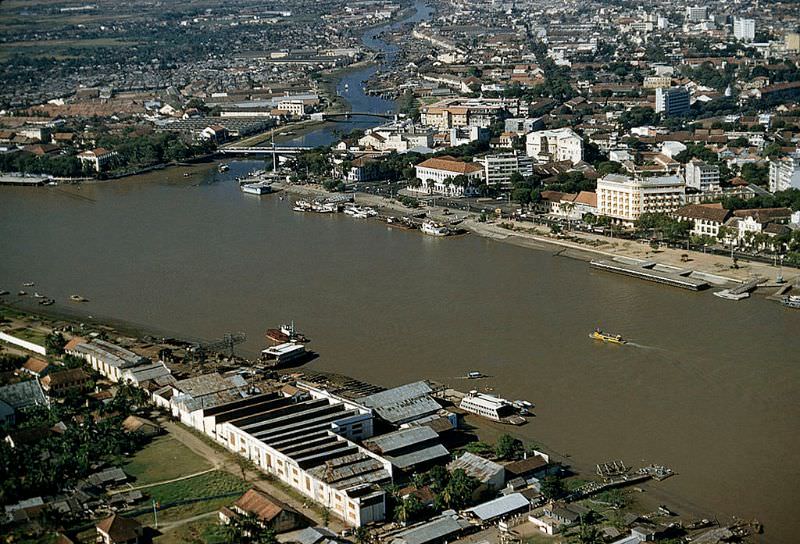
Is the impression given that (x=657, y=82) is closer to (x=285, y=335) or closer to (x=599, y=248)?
(x=599, y=248)

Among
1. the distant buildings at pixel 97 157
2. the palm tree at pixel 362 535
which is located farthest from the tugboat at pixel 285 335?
the distant buildings at pixel 97 157

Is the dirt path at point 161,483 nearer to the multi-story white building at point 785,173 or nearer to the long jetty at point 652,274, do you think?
the long jetty at point 652,274

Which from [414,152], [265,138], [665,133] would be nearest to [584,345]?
[414,152]

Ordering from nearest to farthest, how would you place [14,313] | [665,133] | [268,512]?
[268,512] → [14,313] → [665,133]

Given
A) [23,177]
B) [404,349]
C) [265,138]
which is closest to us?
[404,349]

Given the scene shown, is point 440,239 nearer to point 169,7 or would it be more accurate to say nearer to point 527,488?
point 527,488

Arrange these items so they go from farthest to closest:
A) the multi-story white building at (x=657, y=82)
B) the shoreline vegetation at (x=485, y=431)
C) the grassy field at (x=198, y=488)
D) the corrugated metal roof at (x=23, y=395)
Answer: the multi-story white building at (x=657, y=82), the corrugated metal roof at (x=23, y=395), the grassy field at (x=198, y=488), the shoreline vegetation at (x=485, y=431)

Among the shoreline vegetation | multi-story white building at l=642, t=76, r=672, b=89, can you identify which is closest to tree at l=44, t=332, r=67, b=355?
the shoreline vegetation
